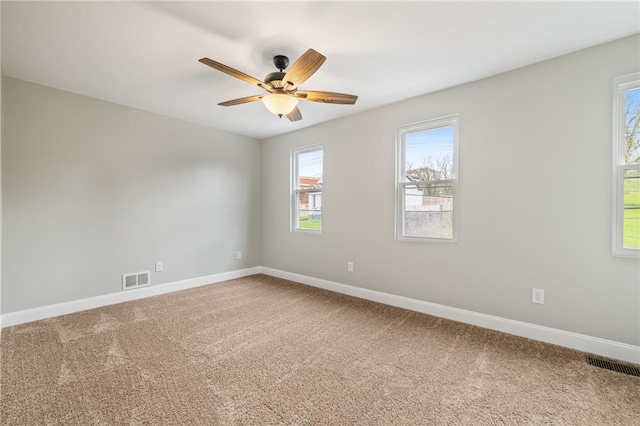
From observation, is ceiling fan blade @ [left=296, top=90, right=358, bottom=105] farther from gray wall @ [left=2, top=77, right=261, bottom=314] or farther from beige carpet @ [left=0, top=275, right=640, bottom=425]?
gray wall @ [left=2, top=77, right=261, bottom=314]

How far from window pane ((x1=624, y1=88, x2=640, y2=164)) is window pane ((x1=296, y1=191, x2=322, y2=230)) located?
3.22 metres

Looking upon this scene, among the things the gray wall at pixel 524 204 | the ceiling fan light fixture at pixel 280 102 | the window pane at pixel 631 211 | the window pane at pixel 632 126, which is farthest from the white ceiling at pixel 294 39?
the window pane at pixel 631 211

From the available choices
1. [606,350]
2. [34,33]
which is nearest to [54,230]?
[34,33]

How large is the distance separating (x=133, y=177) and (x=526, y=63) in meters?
4.49

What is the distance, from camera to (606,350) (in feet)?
7.12

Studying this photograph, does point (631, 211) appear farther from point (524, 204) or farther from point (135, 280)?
point (135, 280)

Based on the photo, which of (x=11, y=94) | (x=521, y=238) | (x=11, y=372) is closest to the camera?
(x=11, y=372)

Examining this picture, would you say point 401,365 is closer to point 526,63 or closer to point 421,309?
point 421,309

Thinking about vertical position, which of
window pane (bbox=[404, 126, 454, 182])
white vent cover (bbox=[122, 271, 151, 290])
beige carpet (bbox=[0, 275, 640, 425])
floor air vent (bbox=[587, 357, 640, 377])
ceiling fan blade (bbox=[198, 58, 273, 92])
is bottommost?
beige carpet (bbox=[0, 275, 640, 425])

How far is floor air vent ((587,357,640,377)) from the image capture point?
1971mm

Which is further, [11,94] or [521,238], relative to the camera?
[11,94]

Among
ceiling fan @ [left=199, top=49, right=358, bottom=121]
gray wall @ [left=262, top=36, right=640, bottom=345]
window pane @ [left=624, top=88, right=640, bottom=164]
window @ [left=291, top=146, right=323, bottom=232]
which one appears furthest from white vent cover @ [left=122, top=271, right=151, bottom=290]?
window pane @ [left=624, top=88, right=640, bottom=164]

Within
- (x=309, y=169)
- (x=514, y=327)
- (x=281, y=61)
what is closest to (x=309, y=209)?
(x=309, y=169)

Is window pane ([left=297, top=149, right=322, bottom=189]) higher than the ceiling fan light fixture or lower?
lower
